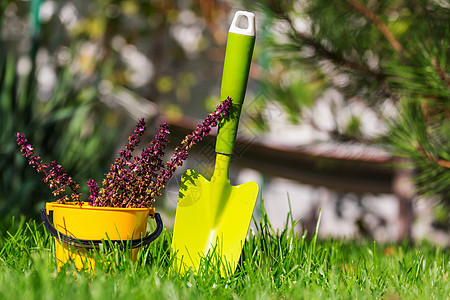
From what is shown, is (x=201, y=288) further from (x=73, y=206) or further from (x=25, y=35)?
(x=25, y=35)

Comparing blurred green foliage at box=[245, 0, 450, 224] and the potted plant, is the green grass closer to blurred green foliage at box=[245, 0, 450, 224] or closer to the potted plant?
the potted plant

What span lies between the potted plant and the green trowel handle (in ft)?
0.07

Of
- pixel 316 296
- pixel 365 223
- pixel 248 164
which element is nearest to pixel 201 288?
pixel 316 296

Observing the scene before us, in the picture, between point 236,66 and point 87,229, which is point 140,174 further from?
point 236,66

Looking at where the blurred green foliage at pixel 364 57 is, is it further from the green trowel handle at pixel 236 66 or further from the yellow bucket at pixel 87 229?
the yellow bucket at pixel 87 229

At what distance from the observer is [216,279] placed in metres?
0.97

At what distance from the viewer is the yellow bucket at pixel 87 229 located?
0.94m

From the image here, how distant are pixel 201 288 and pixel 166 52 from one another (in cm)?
341

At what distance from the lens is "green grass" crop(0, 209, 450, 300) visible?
80 cm

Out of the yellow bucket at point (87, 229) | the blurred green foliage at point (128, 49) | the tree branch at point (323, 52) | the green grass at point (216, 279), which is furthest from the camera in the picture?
the blurred green foliage at point (128, 49)

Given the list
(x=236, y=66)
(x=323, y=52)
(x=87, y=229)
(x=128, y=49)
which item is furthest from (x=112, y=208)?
(x=128, y=49)

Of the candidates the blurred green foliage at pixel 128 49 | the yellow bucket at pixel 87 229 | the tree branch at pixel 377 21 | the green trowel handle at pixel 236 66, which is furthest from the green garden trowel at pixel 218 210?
the blurred green foliage at pixel 128 49

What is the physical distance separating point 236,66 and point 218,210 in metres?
0.35

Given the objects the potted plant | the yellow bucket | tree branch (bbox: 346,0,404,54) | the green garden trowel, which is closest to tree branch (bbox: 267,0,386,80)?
tree branch (bbox: 346,0,404,54)
